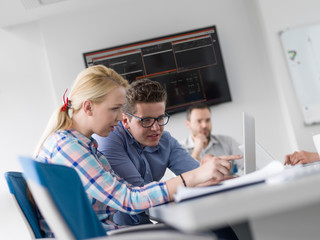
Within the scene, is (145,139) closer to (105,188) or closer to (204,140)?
(105,188)

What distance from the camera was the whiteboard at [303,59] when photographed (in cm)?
429

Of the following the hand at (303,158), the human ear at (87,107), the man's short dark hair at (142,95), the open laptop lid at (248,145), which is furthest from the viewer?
the man's short dark hair at (142,95)

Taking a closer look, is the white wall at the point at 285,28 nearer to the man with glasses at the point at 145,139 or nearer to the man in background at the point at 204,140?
the man in background at the point at 204,140

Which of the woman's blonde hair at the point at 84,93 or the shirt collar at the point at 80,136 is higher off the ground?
the woman's blonde hair at the point at 84,93

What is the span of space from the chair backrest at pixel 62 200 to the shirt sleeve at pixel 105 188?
0.35m

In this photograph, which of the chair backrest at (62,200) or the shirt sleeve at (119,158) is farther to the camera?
the shirt sleeve at (119,158)

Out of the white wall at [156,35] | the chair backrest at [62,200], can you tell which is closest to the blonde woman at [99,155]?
the chair backrest at [62,200]

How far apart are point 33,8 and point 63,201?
3.50 meters

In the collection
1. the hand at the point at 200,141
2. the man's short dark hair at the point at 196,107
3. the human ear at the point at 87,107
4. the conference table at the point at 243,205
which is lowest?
the conference table at the point at 243,205

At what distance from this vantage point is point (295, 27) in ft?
14.1

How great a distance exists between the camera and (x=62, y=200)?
39.9 inches

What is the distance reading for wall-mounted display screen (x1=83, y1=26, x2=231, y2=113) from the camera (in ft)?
14.2

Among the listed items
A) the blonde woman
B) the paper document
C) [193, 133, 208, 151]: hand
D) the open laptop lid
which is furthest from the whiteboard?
the paper document

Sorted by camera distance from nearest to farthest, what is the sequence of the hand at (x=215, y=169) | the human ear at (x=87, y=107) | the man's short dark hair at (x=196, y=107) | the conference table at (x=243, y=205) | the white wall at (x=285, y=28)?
the conference table at (x=243, y=205)
the hand at (x=215, y=169)
the human ear at (x=87, y=107)
the man's short dark hair at (x=196, y=107)
the white wall at (x=285, y=28)
